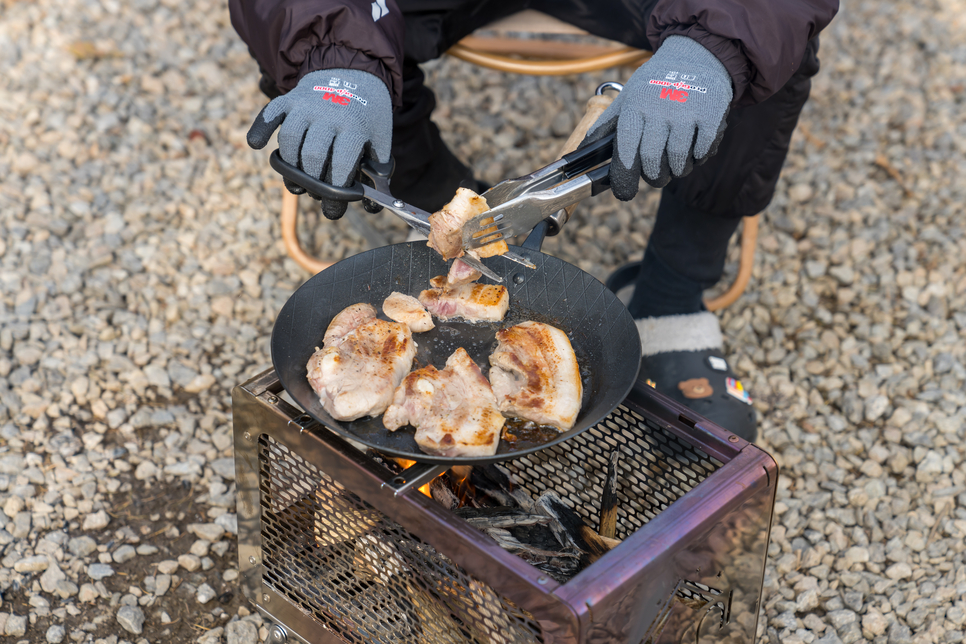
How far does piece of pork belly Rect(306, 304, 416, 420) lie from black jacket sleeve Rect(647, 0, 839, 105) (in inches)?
40.2

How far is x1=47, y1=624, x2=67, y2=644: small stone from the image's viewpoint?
2.18 metres

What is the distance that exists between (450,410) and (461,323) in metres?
0.38

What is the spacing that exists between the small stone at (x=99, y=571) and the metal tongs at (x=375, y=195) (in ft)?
3.89

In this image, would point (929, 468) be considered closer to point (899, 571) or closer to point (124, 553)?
point (899, 571)

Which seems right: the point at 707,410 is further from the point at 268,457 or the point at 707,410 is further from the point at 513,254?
the point at 268,457

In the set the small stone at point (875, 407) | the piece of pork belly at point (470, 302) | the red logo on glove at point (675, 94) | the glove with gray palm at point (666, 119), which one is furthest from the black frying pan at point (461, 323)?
the small stone at point (875, 407)

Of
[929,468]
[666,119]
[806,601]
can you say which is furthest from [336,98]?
[929,468]

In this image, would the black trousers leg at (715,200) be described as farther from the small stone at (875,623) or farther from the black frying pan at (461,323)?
the small stone at (875,623)

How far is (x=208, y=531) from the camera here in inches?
96.3

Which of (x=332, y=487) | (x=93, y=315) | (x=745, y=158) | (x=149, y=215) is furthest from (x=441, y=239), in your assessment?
(x=149, y=215)

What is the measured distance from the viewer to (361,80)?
7.20ft

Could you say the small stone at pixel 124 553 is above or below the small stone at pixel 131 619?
above

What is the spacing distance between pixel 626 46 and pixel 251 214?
159 cm

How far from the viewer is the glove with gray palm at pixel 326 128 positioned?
204 cm
